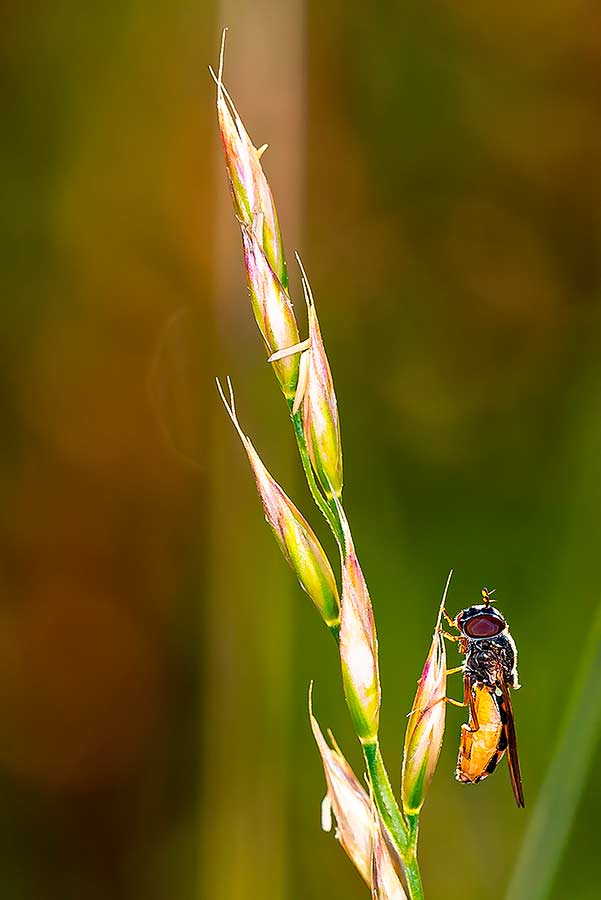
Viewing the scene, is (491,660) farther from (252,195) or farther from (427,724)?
(252,195)

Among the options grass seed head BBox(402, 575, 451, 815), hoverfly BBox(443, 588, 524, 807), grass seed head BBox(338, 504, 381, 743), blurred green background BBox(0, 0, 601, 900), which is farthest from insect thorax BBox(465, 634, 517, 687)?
blurred green background BBox(0, 0, 601, 900)

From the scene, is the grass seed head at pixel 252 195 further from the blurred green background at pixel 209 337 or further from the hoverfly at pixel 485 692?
the blurred green background at pixel 209 337

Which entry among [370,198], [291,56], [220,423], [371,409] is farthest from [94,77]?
[371,409]

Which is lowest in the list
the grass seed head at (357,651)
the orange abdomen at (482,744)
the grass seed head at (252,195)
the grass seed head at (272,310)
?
the orange abdomen at (482,744)

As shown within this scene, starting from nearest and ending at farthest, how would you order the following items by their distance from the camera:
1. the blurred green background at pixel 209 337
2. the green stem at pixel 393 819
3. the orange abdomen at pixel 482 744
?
the green stem at pixel 393 819, the orange abdomen at pixel 482 744, the blurred green background at pixel 209 337

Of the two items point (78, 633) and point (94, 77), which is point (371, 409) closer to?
point (78, 633)

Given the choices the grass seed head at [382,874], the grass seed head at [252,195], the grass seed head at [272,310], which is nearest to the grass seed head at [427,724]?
the grass seed head at [382,874]
